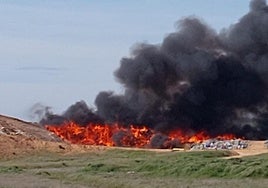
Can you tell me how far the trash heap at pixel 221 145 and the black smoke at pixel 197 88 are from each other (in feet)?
35.0

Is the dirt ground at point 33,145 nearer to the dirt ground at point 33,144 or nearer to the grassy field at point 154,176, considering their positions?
the dirt ground at point 33,144

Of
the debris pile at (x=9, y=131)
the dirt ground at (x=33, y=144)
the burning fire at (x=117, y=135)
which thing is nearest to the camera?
the dirt ground at (x=33, y=144)

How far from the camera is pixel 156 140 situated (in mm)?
81500

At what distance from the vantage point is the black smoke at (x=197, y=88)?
88.2 m

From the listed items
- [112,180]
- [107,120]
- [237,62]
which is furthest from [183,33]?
[112,180]

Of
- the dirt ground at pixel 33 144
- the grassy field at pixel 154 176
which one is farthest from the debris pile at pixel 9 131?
the grassy field at pixel 154 176

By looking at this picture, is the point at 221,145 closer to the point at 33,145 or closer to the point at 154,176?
the point at 33,145

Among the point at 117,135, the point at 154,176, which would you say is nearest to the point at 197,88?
the point at 117,135

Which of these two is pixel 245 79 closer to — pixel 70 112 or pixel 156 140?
pixel 156 140

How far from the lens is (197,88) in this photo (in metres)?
89.2

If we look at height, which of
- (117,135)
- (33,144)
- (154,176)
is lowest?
(154,176)

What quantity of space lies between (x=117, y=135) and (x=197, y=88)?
450 inches

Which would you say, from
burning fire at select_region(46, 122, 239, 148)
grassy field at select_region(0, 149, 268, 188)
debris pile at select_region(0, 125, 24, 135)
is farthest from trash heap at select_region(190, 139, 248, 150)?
grassy field at select_region(0, 149, 268, 188)

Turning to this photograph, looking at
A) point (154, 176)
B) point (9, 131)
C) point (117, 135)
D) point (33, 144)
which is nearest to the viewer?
point (154, 176)
